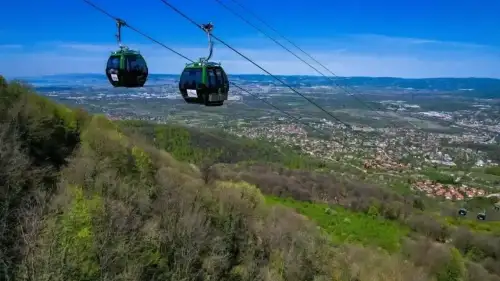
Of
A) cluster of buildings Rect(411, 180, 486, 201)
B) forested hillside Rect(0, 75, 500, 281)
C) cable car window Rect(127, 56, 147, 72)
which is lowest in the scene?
cluster of buildings Rect(411, 180, 486, 201)

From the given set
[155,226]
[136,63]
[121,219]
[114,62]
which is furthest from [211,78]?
[155,226]

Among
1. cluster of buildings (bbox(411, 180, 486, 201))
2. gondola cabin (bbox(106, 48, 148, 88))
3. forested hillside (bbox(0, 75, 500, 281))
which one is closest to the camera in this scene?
forested hillside (bbox(0, 75, 500, 281))

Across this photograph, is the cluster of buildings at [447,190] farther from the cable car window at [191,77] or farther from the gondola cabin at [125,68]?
the cable car window at [191,77]

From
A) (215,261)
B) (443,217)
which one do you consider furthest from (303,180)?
(215,261)

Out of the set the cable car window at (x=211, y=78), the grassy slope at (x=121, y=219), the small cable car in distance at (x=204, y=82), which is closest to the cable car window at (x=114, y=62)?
the small cable car in distance at (x=204, y=82)

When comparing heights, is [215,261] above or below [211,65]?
below

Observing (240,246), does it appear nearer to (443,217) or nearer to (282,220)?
(282,220)

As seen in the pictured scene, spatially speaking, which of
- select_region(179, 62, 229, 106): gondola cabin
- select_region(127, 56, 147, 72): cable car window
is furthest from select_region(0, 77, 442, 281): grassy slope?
select_region(179, 62, 229, 106): gondola cabin

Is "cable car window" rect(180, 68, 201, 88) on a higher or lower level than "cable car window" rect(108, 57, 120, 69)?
lower

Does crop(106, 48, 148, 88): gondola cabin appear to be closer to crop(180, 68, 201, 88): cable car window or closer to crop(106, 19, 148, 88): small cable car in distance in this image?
crop(106, 19, 148, 88): small cable car in distance
